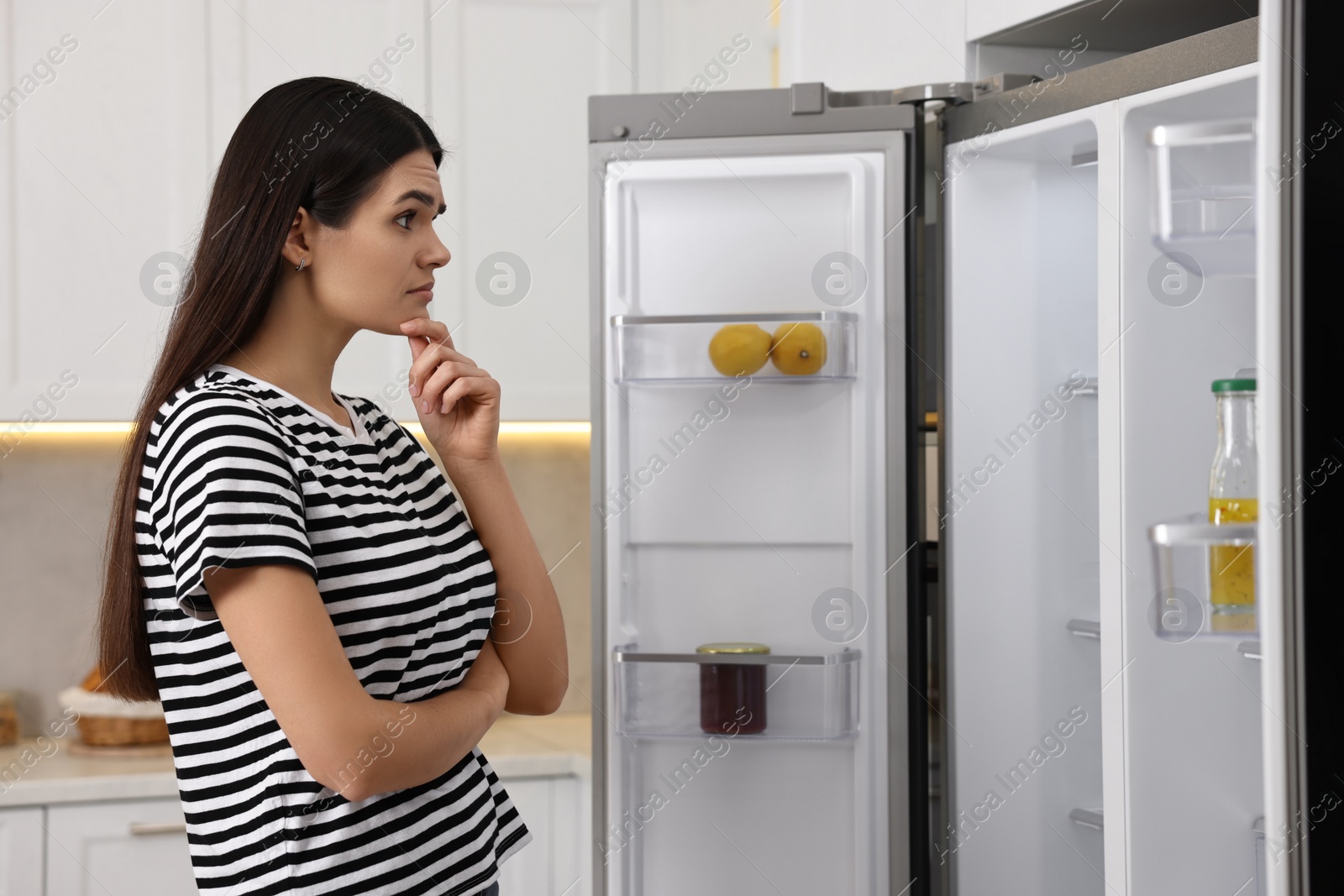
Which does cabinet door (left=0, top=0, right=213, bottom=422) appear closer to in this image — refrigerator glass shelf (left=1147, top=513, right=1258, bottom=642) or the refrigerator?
the refrigerator

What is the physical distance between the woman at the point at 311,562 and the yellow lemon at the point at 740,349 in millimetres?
492

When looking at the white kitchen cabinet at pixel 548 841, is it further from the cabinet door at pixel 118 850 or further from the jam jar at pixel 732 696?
the jam jar at pixel 732 696

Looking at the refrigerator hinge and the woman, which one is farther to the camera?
the refrigerator hinge

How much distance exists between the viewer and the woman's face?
97 cm

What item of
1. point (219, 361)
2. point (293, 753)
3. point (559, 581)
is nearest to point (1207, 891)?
point (293, 753)

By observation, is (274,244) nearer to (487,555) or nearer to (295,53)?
(487,555)

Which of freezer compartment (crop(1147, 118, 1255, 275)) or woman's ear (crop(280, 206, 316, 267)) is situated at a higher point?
freezer compartment (crop(1147, 118, 1255, 275))

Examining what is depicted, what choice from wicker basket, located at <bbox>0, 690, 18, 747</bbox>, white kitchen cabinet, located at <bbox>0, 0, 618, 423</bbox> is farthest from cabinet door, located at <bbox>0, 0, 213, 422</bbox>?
wicker basket, located at <bbox>0, 690, 18, 747</bbox>

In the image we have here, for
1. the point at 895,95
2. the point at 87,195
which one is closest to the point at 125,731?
the point at 87,195

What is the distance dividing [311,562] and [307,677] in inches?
3.2

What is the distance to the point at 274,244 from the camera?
3.08 feet

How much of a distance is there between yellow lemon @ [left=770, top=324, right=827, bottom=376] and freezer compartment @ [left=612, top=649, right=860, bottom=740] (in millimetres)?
371

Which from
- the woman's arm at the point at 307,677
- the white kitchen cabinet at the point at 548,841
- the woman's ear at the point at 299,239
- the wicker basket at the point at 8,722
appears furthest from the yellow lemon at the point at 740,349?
the wicker basket at the point at 8,722

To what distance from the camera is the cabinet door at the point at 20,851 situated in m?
1.94
